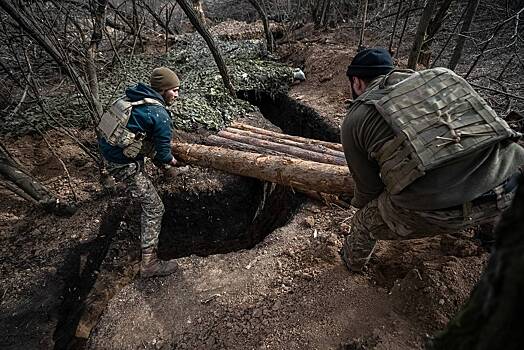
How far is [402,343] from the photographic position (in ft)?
8.05

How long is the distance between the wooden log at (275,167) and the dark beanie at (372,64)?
56.9 inches

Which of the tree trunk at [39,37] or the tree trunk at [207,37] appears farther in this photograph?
the tree trunk at [207,37]

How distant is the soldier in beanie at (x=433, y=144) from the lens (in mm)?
2041

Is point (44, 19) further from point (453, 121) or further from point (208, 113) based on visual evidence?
Answer: point (453, 121)

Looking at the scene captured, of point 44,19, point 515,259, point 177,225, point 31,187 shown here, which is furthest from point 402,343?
point 44,19

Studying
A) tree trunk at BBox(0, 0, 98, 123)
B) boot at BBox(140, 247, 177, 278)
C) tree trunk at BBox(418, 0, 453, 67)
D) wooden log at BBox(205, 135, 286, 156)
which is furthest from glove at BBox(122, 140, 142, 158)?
tree trunk at BBox(418, 0, 453, 67)

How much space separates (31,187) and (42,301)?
165 cm

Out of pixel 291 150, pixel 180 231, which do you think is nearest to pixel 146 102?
pixel 291 150

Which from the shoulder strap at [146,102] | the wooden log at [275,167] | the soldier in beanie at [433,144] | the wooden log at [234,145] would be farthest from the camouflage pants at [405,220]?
the shoulder strap at [146,102]

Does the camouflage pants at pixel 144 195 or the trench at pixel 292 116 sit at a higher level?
the camouflage pants at pixel 144 195

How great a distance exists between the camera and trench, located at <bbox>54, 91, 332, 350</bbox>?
12.3 ft

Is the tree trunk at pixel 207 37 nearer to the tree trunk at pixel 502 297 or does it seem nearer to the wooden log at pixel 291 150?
the wooden log at pixel 291 150

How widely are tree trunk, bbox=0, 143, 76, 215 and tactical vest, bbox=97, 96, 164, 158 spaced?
5.79 ft

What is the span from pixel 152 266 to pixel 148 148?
1.46m
